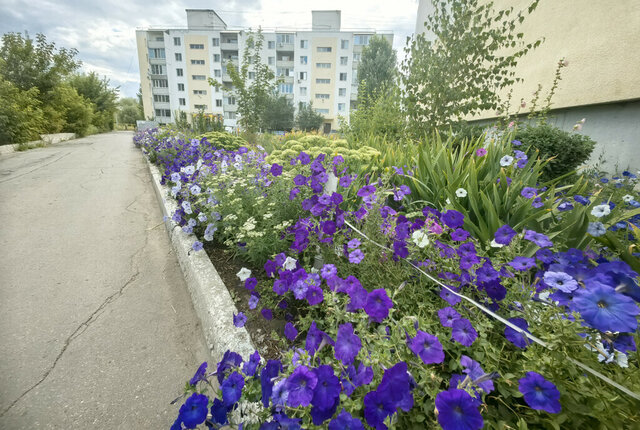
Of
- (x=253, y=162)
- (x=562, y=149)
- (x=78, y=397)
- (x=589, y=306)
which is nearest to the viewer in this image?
(x=589, y=306)

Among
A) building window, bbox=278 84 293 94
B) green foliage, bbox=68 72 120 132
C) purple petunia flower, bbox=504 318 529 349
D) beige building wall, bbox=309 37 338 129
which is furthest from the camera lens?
building window, bbox=278 84 293 94

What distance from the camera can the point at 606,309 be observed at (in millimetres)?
713

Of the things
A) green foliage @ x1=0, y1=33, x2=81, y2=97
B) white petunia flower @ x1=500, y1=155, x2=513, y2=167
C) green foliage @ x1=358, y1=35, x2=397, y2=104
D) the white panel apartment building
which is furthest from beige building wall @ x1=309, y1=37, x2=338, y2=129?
white petunia flower @ x1=500, y1=155, x2=513, y2=167

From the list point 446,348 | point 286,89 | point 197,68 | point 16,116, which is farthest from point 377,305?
point 197,68

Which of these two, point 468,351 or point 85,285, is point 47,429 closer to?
point 85,285

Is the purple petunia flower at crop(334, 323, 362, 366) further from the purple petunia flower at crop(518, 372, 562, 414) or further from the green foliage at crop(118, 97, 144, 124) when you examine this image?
the green foliage at crop(118, 97, 144, 124)

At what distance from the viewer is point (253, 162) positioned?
3.34 metres

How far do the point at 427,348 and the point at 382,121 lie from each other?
6.08m

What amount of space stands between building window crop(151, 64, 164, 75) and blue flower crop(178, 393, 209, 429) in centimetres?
6002

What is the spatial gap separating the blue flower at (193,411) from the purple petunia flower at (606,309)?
1073mm

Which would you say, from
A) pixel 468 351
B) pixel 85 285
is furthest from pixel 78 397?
pixel 468 351

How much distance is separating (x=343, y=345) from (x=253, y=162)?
282 cm

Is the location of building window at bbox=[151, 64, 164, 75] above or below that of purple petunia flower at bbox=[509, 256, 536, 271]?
above

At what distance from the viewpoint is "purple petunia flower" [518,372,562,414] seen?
699 millimetres
